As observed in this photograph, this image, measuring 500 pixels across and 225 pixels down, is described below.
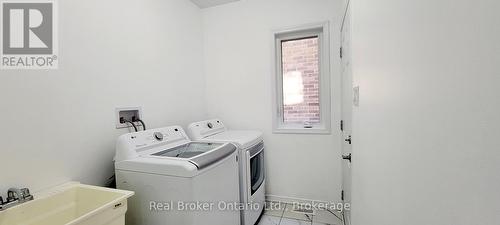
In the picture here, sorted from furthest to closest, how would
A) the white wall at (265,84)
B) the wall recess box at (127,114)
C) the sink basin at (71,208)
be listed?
the white wall at (265,84) → the wall recess box at (127,114) → the sink basin at (71,208)

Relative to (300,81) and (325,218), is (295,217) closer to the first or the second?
(325,218)

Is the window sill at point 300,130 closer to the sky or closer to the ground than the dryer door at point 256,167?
closer to the sky

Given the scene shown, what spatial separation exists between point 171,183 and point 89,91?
901 millimetres

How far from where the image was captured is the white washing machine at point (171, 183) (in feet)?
4.14

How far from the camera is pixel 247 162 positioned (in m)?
1.91

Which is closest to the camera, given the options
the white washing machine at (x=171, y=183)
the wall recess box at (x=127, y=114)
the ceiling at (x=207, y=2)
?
the white washing machine at (x=171, y=183)

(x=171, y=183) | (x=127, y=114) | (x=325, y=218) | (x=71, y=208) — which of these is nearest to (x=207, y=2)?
(x=127, y=114)

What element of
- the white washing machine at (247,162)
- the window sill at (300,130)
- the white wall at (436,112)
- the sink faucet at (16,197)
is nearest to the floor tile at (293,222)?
the white washing machine at (247,162)

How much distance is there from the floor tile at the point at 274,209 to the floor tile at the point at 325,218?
1.23 feet

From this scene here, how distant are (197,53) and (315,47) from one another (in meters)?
1.47

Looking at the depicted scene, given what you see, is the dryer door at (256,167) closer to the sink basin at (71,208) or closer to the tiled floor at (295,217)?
Result: the tiled floor at (295,217)

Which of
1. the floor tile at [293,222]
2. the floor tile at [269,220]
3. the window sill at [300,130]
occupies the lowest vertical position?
the floor tile at [269,220]

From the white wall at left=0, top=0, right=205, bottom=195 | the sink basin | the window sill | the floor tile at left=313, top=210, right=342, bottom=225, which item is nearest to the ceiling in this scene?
the white wall at left=0, top=0, right=205, bottom=195

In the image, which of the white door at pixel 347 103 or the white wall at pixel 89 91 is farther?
the white door at pixel 347 103
